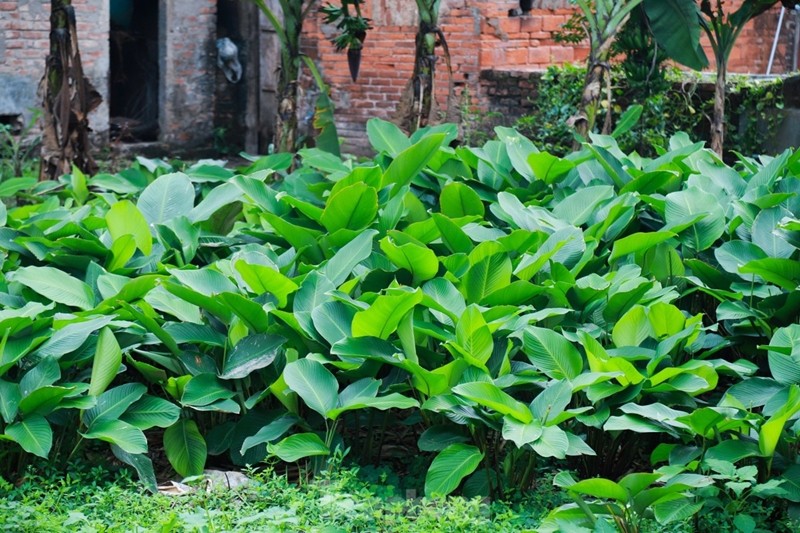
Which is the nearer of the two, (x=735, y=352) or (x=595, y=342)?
(x=595, y=342)

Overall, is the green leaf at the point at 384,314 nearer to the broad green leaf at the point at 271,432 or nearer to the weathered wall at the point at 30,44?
the broad green leaf at the point at 271,432

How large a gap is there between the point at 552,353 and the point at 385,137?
2.16 metres

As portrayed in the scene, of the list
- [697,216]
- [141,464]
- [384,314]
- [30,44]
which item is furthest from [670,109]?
[141,464]

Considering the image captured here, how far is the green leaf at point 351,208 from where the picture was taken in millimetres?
3619

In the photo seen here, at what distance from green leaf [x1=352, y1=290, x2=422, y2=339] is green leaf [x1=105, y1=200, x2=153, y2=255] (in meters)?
1.16

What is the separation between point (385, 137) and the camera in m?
4.78

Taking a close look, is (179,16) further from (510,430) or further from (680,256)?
(510,430)

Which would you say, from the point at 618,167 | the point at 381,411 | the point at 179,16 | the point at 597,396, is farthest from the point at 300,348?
the point at 179,16

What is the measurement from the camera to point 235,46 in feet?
37.8

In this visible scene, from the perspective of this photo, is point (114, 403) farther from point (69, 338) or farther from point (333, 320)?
point (333, 320)

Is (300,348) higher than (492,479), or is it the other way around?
(300,348)

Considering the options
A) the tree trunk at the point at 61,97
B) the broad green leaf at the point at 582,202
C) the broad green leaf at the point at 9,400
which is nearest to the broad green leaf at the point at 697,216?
the broad green leaf at the point at 582,202

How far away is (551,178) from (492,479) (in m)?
1.82

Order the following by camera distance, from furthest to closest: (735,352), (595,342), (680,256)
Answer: (680,256) → (735,352) → (595,342)
